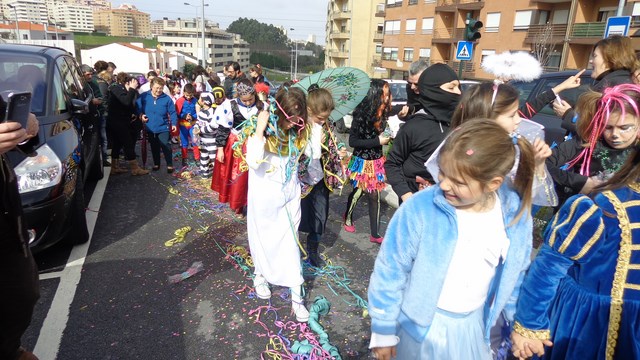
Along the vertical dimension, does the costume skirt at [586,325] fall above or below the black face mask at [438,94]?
below

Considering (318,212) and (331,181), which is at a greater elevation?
(331,181)

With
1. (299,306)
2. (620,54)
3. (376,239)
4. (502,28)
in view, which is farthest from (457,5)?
(299,306)

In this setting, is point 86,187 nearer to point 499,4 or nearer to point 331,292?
point 331,292

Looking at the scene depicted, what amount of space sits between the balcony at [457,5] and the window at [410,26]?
3853mm

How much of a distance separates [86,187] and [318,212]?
4217 millimetres

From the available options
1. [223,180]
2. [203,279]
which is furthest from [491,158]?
[223,180]

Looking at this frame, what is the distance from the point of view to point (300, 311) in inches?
126

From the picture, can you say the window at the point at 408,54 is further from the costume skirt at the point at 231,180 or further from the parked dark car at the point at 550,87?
the costume skirt at the point at 231,180

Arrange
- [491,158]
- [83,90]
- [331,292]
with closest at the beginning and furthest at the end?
[491,158]
[331,292]
[83,90]

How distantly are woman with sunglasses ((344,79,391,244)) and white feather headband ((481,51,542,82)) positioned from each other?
123cm

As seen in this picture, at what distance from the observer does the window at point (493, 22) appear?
100 feet

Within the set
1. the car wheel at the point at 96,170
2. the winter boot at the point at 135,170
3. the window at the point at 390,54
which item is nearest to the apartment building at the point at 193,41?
the window at the point at 390,54

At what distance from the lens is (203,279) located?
3.74 metres

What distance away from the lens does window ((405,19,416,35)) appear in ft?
132
